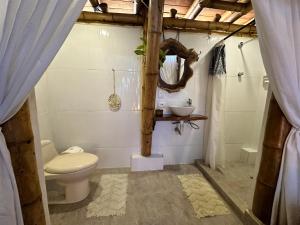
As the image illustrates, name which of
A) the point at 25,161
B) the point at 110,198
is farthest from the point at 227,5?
the point at 110,198

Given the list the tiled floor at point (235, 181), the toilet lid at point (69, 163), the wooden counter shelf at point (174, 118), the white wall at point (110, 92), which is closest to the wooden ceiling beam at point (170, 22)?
the white wall at point (110, 92)

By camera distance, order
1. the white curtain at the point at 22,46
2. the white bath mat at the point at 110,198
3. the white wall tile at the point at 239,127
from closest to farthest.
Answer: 1. the white curtain at the point at 22,46
2. the white bath mat at the point at 110,198
3. the white wall tile at the point at 239,127

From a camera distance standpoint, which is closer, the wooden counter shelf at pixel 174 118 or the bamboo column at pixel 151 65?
the bamboo column at pixel 151 65

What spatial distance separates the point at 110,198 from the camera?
206 cm

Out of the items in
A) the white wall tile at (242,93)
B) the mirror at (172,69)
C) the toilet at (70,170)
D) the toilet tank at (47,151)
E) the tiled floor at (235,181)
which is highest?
the mirror at (172,69)

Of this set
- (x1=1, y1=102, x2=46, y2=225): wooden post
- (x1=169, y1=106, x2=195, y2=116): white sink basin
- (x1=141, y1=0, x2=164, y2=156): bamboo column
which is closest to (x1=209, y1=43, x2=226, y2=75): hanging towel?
(x1=169, y1=106, x2=195, y2=116): white sink basin

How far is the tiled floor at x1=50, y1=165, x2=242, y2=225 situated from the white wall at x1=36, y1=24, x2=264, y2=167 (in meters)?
0.57

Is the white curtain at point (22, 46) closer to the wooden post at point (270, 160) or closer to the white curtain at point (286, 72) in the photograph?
the white curtain at point (286, 72)

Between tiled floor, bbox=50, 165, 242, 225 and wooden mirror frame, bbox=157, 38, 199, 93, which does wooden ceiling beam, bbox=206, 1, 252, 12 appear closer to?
wooden mirror frame, bbox=157, 38, 199, 93

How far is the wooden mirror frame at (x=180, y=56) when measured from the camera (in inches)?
101

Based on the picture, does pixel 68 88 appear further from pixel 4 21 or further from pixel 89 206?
pixel 4 21

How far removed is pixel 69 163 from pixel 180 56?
6.59ft

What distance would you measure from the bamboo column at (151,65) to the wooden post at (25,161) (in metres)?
1.37

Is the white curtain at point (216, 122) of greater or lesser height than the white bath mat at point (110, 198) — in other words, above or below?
above
